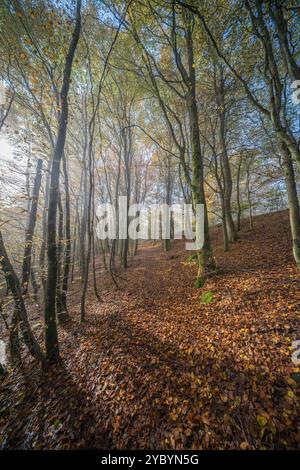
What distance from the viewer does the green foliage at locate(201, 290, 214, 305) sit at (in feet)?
15.5

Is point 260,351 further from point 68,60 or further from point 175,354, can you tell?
point 68,60

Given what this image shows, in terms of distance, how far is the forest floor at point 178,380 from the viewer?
7.06 feet

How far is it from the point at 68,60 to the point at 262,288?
7.57 metres

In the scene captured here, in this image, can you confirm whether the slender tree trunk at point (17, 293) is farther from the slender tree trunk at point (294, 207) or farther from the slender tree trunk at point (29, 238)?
the slender tree trunk at point (294, 207)

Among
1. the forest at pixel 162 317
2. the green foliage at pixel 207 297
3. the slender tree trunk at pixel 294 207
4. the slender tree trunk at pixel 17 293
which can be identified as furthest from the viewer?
the green foliage at pixel 207 297

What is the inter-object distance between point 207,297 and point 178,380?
2453 mm

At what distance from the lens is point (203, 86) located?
8766 millimetres

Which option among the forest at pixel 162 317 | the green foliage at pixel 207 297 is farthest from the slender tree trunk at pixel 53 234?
the green foliage at pixel 207 297

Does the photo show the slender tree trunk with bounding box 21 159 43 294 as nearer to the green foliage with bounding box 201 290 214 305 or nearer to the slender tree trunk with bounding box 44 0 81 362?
the slender tree trunk with bounding box 44 0 81 362

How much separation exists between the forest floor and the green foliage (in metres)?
0.14

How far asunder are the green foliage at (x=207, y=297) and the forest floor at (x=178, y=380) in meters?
0.14

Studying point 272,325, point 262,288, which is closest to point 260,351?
point 272,325

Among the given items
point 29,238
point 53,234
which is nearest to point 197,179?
point 53,234

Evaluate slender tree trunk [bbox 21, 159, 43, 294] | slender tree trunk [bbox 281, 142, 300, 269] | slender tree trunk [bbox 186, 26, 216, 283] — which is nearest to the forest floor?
slender tree trunk [bbox 186, 26, 216, 283]
